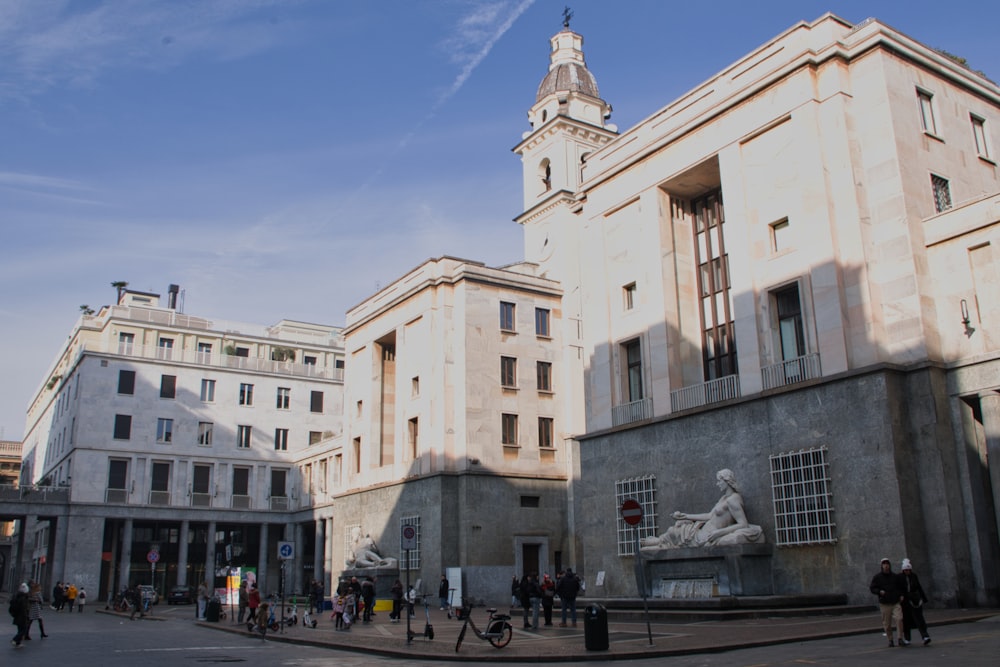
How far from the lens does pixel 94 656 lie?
58.4ft

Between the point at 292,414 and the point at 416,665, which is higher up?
the point at 292,414

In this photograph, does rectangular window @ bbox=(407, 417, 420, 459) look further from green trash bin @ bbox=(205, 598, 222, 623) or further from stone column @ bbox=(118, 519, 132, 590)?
stone column @ bbox=(118, 519, 132, 590)

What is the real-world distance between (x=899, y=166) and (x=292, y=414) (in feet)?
178

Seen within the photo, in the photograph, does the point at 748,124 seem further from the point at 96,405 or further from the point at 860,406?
the point at 96,405

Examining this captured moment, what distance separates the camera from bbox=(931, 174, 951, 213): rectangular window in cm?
2588

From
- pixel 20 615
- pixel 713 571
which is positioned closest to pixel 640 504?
pixel 713 571

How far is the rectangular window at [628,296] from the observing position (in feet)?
108

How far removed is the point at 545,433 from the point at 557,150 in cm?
1875

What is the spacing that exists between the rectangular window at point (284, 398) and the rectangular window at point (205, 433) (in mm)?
5594

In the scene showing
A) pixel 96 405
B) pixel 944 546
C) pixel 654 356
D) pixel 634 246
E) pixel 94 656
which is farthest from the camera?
pixel 96 405

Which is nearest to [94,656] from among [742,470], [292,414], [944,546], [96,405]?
[742,470]

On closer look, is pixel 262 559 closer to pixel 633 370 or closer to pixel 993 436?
pixel 633 370

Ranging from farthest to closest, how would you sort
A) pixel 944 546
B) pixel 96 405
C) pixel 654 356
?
pixel 96 405, pixel 654 356, pixel 944 546

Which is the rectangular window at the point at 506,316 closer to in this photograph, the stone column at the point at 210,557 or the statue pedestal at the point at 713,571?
the statue pedestal at the point at 713,571
